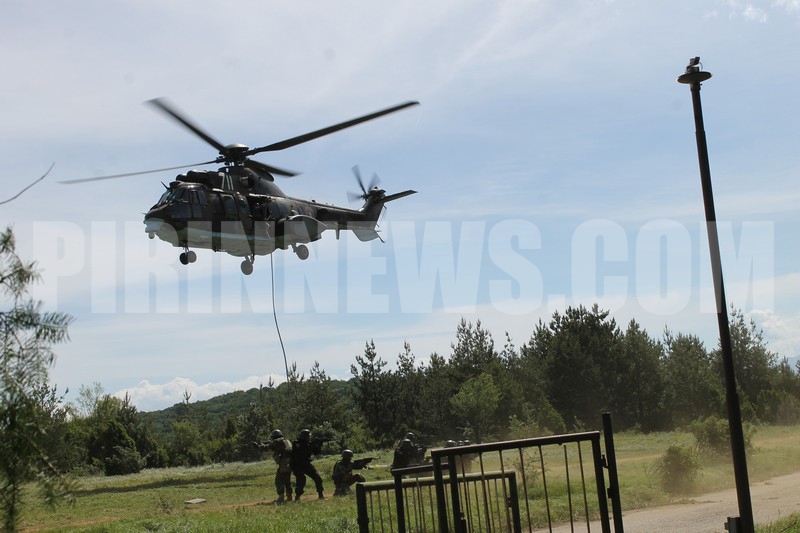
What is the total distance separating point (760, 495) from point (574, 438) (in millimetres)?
12260

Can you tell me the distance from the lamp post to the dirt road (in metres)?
4.15

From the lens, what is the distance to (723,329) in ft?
32.3

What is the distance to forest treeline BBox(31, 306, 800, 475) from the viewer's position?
4562 cm

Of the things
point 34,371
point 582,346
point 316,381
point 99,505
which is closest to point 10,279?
point 34,371

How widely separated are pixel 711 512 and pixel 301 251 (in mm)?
14079

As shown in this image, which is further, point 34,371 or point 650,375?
point 650,375

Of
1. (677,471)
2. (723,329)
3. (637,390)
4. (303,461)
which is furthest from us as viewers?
(637,390)

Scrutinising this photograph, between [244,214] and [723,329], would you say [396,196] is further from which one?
[723,329]

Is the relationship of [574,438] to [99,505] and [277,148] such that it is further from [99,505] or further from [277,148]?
[99,505]

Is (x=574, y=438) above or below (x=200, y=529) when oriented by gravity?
above

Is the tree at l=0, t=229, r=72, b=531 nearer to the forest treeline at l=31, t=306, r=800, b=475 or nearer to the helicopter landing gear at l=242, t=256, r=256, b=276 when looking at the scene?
the helicopter landing gear at l=242, t=256, r=256, b=276

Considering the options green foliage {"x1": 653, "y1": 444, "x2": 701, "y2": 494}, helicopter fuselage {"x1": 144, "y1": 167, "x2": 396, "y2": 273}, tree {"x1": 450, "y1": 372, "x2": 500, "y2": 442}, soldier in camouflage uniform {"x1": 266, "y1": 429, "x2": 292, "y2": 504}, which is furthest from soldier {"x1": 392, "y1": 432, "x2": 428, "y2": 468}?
tree {"x1": 450, "y1": 372, "x2": 500, "y2": 442}

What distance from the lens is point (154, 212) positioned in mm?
21203

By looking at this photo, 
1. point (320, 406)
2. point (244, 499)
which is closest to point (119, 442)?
point (320, 406)
